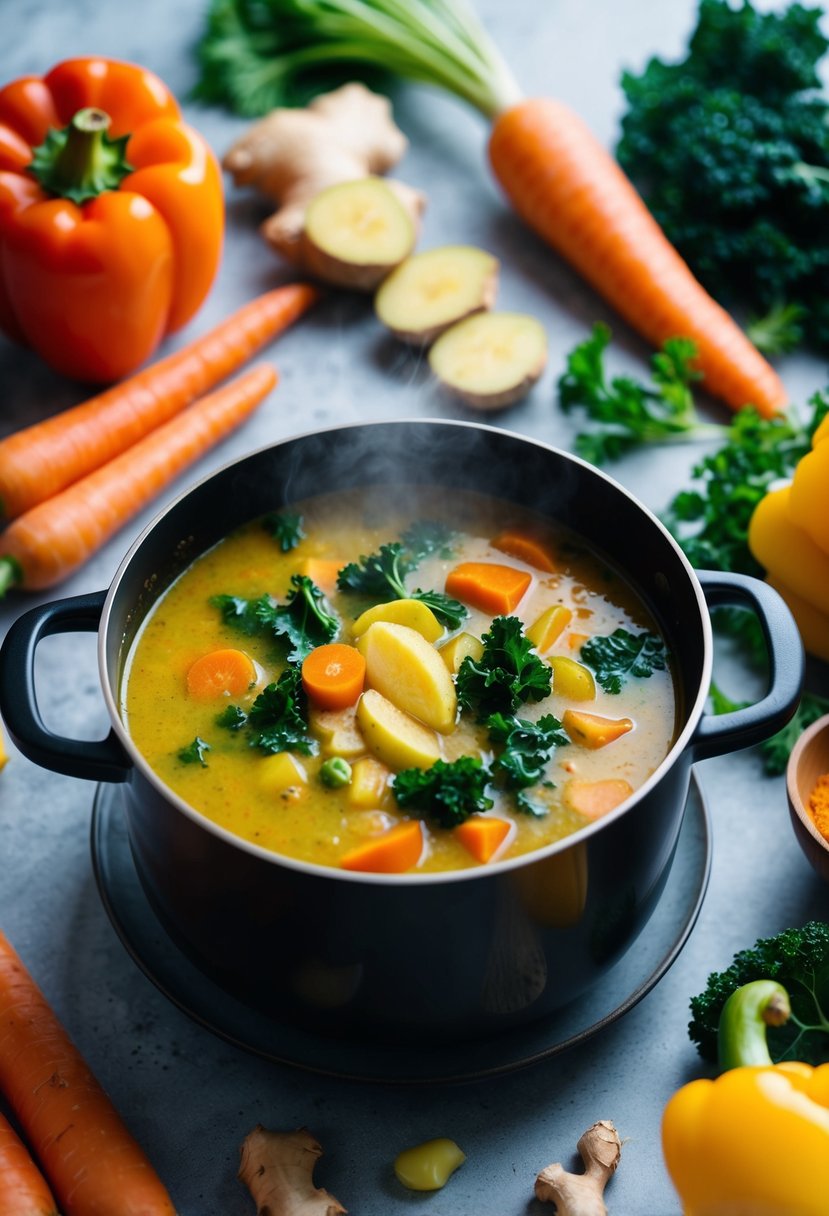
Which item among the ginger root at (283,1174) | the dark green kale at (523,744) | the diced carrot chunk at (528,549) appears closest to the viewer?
the ginger root at (283,1174)

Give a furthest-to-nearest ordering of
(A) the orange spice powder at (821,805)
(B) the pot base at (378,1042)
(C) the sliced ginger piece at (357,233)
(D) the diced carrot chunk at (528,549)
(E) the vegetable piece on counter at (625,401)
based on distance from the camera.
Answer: (C) the sliced ginger piece at (357,233), (E) the vegetable piece on counter at (625,401), (D) the diced carrot chunk at (528,549), (A) the orange spice powder at (821,805), (B) the pot base at (378,1042)

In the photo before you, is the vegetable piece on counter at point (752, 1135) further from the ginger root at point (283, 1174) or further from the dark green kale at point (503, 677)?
the dark green kale at point (503, 677)

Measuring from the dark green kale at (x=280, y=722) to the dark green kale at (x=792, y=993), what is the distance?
2.66 feet

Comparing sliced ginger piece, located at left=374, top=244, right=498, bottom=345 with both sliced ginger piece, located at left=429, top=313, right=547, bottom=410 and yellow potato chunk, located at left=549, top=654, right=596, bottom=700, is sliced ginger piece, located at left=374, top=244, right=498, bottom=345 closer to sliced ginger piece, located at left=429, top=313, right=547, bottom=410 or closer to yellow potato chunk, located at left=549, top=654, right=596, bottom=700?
sliced ginger piece, located at left=429, top=313, right=547, bottom=410

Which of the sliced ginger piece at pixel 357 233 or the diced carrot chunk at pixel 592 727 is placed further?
the sliced ginger piece at pixel 357 233

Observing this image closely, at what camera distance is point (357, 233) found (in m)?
3.68

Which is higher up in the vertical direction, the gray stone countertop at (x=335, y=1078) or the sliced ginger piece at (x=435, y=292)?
the sliced ginger piece at (x=435, y=292)

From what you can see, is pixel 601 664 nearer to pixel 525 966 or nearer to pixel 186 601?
pixel 525 966

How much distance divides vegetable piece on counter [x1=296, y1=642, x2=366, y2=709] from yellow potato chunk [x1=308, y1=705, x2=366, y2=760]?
0.02m

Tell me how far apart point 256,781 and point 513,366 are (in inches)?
65.5

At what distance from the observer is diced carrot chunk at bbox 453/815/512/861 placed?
206 cm

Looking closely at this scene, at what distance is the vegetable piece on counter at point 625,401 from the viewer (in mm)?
3340

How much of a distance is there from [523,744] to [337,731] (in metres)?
0.33

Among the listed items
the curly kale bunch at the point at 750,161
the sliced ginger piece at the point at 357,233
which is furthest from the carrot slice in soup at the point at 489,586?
the curly kale bunch at the point at 750,161
